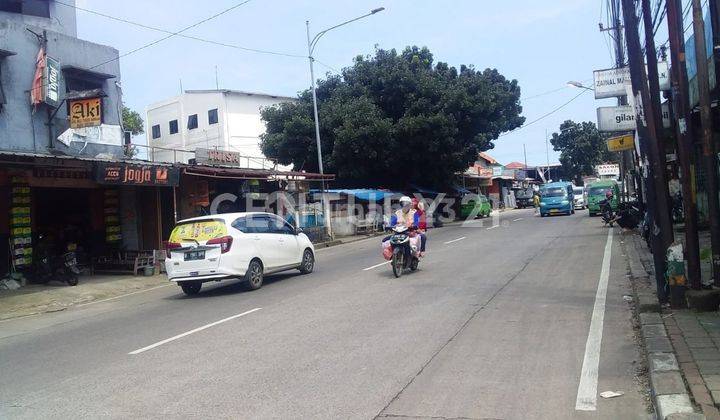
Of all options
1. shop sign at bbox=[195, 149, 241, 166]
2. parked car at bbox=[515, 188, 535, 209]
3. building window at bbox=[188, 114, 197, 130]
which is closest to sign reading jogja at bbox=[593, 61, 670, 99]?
shop sign at bbox=[195, 149, 241, 166]

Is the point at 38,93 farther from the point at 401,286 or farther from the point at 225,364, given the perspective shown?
the point at 225,364

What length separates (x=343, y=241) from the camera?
1090 inches

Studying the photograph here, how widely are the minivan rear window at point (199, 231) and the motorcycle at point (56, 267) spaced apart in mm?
5024

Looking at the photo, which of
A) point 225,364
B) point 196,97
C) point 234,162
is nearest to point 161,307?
point 225,364

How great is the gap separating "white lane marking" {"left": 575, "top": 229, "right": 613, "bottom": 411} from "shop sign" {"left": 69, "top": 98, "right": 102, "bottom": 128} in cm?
1373

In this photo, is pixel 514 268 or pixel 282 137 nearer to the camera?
pixel 514 268

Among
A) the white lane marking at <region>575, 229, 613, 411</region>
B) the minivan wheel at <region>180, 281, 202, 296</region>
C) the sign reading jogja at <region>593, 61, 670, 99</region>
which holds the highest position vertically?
the sign reading jogja at <region>593, 61, 670, 99</region>

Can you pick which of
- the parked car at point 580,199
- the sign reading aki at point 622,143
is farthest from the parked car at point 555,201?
the sign reading aki at point 622,143

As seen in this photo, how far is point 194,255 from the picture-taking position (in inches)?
478

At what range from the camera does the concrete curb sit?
442 cm

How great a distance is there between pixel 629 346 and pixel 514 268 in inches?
264

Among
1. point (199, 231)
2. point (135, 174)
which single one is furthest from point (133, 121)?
point (199, 231)

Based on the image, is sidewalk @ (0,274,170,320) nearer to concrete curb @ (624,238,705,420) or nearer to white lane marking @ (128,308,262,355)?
white lane marking @ (128,308,262,355)

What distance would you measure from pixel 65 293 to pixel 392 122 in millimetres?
22617
